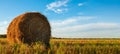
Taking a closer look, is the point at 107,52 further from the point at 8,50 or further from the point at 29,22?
the point at 29,22

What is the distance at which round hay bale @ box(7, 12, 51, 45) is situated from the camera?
1446cm

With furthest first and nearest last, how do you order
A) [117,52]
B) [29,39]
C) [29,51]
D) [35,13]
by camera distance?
1. [35,13]
2. [29,39]
3. [117,52]
4. [29,51]

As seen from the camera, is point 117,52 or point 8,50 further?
point 117,52

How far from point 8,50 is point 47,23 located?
25.6ft

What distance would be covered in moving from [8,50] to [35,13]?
7.56m

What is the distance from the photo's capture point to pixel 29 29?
14766 mm

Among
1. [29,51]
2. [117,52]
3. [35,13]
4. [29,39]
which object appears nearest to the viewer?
[29,51]

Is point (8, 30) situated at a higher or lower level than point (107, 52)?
higher

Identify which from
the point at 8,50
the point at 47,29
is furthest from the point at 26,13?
the point at 8,50

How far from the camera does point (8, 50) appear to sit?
26.3 feet

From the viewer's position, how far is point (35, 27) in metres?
15.3

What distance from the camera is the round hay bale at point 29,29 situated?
14461 mm

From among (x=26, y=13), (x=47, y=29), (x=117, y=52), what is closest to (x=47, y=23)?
(x=47, y=29)

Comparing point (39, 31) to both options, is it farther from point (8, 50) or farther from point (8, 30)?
point (8, 50)
